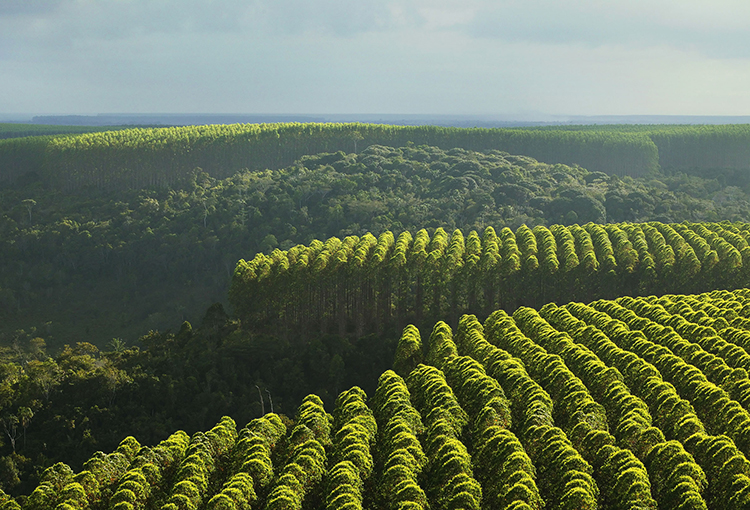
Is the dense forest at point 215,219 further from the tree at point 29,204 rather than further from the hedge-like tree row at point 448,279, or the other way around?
the hedge-like tree row at point 448,279

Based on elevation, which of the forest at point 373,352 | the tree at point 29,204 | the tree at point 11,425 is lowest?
the tree at point 11,425

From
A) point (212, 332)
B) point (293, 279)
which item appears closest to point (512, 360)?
point (293, 279)

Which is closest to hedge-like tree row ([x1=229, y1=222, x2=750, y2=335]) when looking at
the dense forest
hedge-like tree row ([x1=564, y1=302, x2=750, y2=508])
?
hedge-like tree row ([x1=564, y1=302, x2=750, y2=508])

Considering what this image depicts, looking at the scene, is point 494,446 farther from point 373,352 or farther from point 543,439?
point 373,352

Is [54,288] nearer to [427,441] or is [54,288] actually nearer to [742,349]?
[427,441]

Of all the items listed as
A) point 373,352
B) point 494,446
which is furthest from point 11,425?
point 494,446

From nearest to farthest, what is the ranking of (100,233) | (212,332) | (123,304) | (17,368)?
1. (17,368)
2. (212,332)
3. (123,304)
4. (100,233)

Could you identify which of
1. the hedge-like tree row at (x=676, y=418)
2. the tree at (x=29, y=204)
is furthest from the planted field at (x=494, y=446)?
the tree at (x=29, y=204)
